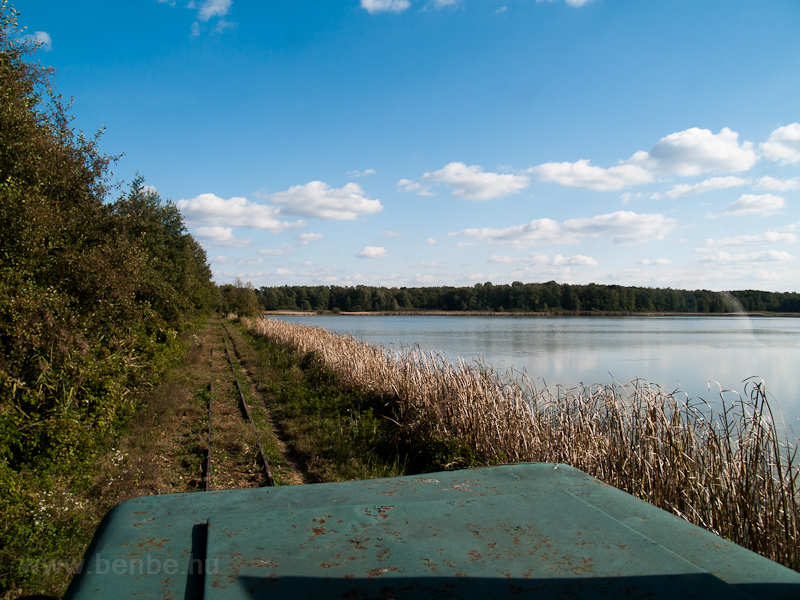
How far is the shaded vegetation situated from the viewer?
5.20 meters

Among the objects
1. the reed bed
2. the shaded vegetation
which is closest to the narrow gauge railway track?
the shaded vegetation

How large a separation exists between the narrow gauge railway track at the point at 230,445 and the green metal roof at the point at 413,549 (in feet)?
18.9

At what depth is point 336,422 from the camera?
9.90 meters

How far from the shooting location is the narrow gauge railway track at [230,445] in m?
7.34

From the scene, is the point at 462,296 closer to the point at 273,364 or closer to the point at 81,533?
the point at 273,364

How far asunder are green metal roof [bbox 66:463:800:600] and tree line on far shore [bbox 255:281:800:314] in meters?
46.7

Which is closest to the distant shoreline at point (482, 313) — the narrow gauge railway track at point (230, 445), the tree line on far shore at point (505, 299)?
the tree line on far shore at point (505, 299)

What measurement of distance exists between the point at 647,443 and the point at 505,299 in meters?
86.7

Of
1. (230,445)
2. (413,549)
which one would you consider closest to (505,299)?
(230,445)

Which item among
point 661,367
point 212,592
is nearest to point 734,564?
point 212,592

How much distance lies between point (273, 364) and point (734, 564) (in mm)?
18527

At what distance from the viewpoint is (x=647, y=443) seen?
226 inches

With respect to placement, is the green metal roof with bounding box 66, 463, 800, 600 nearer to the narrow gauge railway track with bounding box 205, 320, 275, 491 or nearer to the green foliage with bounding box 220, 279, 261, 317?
the narrow gauge railway track with bounding box 205, 320, 275, 491

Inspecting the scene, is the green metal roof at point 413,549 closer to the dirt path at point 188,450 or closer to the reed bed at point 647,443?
the reed bed at point 647,443
